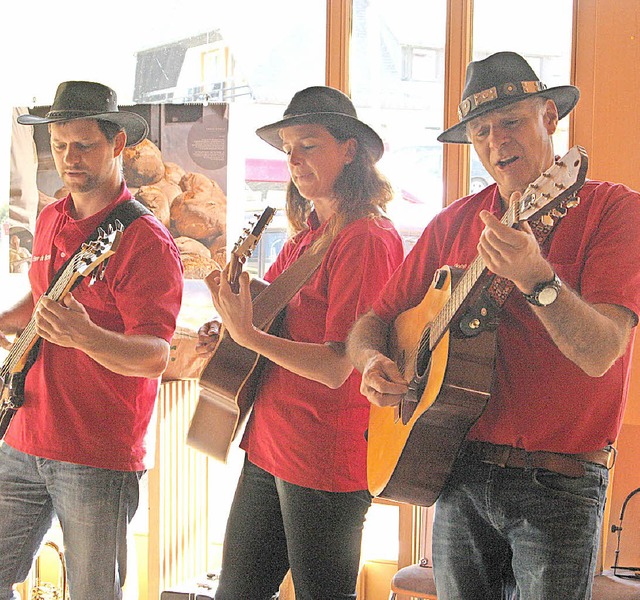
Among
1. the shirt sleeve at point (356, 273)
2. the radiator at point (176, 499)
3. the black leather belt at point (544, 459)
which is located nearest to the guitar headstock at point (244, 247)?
the shirt sleeve at point (356, 273)

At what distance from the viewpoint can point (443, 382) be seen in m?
1.62

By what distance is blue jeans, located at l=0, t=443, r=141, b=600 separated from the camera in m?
2.18

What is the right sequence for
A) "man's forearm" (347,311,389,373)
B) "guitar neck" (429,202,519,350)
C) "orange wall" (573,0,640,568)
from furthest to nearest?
"orange wall" (573,0,640,568)
"man's forearm" (347,311,389,373)
"guitar neck" (429,202,519,350)

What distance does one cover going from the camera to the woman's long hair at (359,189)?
215 cm

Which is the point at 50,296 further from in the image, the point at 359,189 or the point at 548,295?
the point at 548,295

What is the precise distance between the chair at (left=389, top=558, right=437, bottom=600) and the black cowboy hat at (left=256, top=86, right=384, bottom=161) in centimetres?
138

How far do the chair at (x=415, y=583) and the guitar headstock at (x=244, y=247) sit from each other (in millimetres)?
1212

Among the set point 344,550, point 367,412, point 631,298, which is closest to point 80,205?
point 367,412

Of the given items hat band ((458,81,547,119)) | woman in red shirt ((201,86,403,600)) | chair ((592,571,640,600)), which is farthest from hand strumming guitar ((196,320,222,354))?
chair ((592,571,640,600))

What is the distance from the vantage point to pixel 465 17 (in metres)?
3.42

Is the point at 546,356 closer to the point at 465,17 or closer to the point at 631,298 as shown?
the point at 631,298

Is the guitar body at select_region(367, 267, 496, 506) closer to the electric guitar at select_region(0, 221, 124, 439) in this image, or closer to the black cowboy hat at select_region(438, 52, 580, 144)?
the black cowboy hat at select_region(438, 52, 580, 144)

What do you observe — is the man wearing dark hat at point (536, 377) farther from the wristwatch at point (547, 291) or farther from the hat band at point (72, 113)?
the hat band at point (72, 113)

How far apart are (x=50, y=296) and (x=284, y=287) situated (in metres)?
0.59
